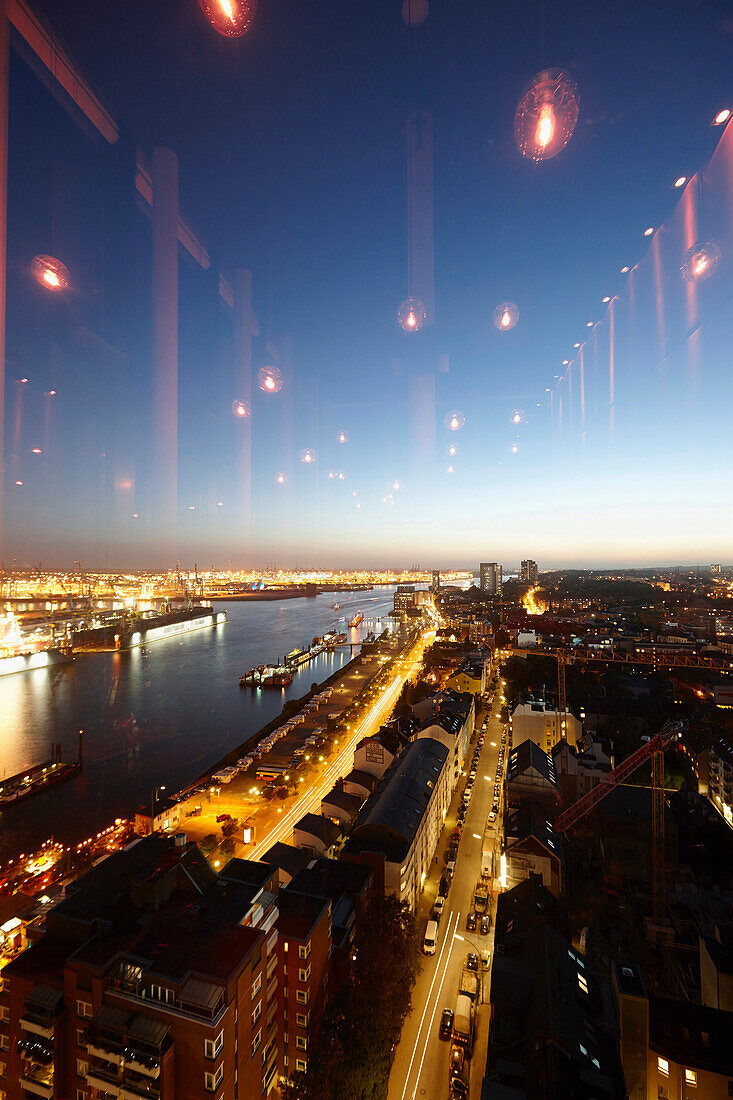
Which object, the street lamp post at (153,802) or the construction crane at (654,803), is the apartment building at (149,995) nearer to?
the street lamp post at (153,802)

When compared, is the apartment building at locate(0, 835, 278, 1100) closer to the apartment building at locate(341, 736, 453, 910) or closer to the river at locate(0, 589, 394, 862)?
the apartment building at locate(341, 736, 453, 910)

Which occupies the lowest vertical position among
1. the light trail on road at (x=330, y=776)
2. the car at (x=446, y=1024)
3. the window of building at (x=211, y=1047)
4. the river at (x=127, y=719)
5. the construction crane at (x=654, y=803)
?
the river at (x=127, y=719)

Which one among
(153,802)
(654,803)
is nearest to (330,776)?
(153,802)

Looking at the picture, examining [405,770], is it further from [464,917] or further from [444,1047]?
[444,1047]

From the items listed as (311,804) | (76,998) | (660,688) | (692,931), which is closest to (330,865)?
(76,998)

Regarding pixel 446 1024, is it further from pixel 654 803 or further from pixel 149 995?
pixel 654 803

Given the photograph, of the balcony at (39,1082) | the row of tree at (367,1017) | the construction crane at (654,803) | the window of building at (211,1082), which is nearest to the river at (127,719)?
the balcony at (39,1082)

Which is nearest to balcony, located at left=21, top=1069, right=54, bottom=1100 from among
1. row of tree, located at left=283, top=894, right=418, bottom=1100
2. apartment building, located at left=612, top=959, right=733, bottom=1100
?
row of tree, located at left=283, top=894, right=418, bottom=1100
